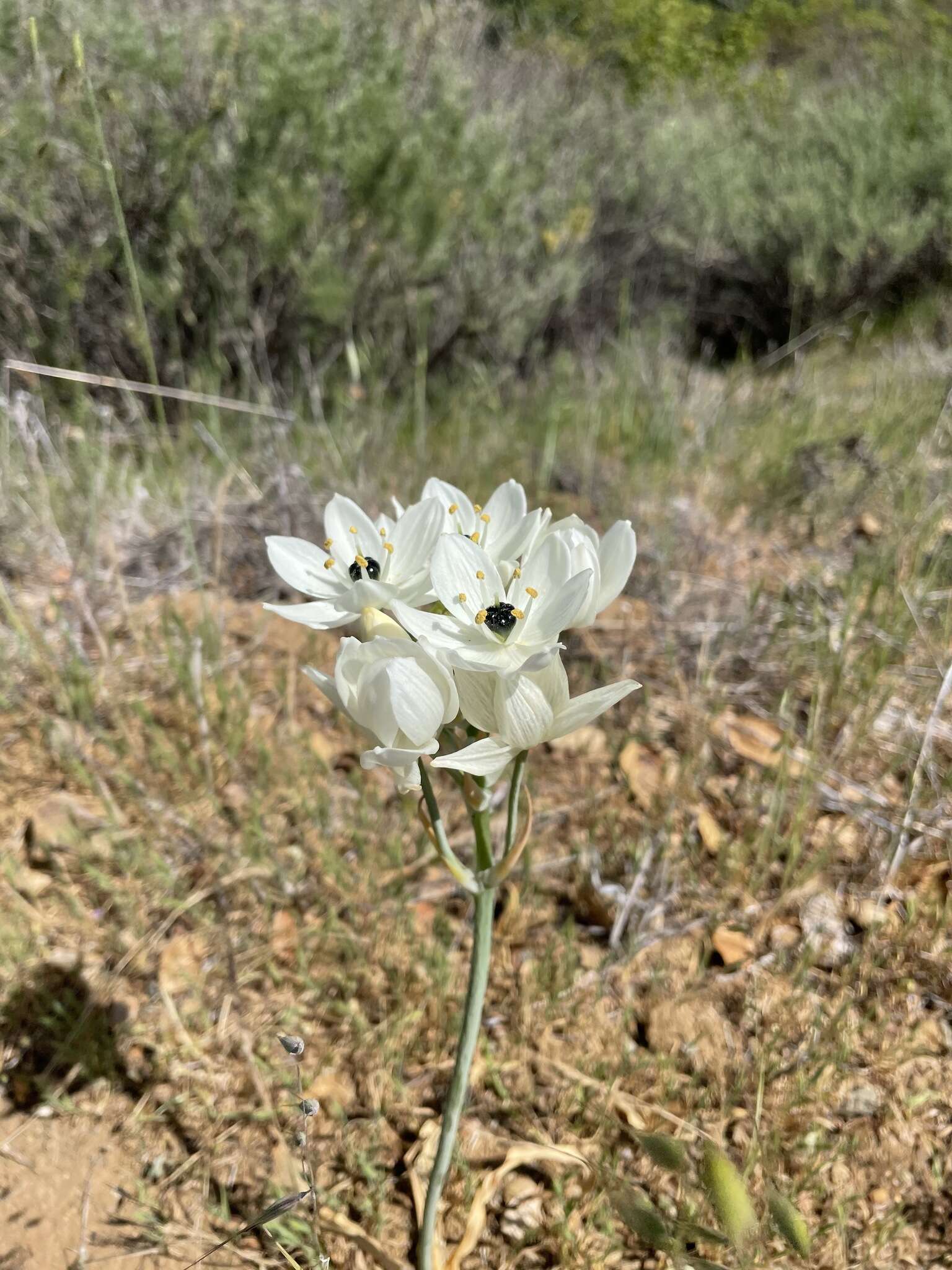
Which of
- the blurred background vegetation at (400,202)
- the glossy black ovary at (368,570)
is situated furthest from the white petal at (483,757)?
the blurred background vegetation at (400,202)

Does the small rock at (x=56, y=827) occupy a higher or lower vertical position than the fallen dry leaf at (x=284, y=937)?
higher

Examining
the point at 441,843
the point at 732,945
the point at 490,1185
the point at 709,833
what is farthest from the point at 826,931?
the point at 441,843

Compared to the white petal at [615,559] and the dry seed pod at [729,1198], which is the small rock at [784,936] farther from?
the white petal at [615,559]

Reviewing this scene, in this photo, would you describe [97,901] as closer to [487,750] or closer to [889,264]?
[487,750]

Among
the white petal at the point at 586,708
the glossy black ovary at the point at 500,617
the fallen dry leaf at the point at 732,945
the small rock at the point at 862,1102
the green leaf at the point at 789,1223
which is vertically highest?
the glossy black ovary at the point at 500,617

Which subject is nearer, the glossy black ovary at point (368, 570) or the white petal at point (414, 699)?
the white petal at point (414, 699)

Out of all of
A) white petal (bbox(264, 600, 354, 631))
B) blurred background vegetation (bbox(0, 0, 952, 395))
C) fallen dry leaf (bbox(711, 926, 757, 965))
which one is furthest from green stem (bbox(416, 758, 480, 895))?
blurred background vegetation (bbox(0, 0, 952, 395))

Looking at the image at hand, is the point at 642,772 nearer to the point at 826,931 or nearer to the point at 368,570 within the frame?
the point at 826,931

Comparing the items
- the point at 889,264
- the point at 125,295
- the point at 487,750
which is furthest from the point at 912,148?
the point at 487,750
